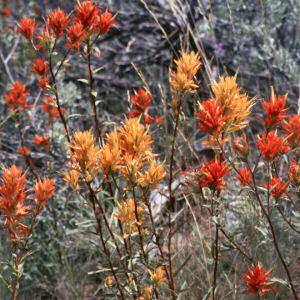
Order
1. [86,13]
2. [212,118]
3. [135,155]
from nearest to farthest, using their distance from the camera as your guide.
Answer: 1. [212,118]
2. [135,155]
3. [86,13]

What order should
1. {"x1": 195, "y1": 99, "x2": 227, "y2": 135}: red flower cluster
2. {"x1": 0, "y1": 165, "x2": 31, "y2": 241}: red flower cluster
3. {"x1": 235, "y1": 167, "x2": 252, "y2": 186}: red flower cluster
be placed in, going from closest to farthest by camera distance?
{"x1": 195, "y1": 99, "x2": 227, "y2": 135}: red flower cluster
{"x1": 0, "y1": 165, "x2": 31, "y2": 241}: red flower cluster
{"x1": 235, "y1": 167, "x2": 252, "y2": 186}: red flower cluster

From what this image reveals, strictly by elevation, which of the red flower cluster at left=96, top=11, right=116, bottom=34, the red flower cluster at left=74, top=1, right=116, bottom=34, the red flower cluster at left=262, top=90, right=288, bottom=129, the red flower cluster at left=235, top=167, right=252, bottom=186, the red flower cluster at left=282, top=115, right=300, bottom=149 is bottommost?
the red flower cluster at left=235, top=167, right=252, bottom=186

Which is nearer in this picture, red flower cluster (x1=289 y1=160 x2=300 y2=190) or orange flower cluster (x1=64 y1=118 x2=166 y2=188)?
orange flower cluster (x1=64 y1=118 x2=166 y2=188)

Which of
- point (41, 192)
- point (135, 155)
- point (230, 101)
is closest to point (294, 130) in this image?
point (230, 101)

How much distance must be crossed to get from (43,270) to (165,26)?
2.24 meters

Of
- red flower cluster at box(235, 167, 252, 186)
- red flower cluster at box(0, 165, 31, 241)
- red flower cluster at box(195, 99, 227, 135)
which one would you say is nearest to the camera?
red flower cluster at box(195, 99, 227, 135)

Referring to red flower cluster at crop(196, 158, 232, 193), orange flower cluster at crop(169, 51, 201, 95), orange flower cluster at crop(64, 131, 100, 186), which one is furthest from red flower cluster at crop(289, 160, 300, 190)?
orange flower cluster at crop(64, 131, 100, 186)

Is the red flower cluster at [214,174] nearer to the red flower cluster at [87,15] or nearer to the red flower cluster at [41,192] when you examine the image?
the red flower cluster at [41,192]

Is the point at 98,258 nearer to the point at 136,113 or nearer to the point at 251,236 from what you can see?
the point at 251,236

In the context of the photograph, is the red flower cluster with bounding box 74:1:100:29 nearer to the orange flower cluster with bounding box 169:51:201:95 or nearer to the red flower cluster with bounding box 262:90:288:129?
the orange flower cluster with bounding box 169:51:201:95

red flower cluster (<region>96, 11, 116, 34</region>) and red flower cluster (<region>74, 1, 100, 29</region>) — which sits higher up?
red flower cluster (<region>74, 1, 100, 29</region>)

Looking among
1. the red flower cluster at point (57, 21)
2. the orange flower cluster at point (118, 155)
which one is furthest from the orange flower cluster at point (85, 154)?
the red flower cluster at point (57, 21)

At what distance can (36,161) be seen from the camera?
3053mm

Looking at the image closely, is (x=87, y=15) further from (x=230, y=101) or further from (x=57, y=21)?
(x=230, y=101)
